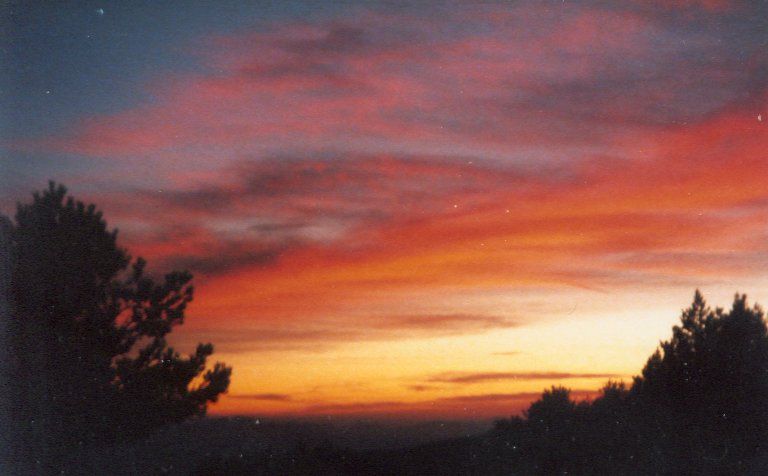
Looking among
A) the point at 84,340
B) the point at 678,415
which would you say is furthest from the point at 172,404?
the point at 678,415

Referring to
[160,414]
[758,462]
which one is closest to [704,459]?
[758,462]

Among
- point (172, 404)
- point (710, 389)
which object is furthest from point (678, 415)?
point (172, 404)

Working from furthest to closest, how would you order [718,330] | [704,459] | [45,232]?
[718,330] → [704,459] → [45,232]

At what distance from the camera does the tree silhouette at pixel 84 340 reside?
15578mm

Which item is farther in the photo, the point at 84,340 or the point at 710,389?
the point at 710,389

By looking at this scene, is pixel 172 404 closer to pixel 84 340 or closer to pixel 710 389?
pixel 84 340

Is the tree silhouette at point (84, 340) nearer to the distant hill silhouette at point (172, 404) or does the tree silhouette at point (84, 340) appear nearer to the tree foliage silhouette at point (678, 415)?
the distant hill silhouette at point (172, 404)

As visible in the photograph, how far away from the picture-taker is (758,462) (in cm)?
1784

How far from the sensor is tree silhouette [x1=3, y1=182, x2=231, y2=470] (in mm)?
15578

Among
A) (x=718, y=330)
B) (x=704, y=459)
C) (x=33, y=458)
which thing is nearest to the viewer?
(x=33, y=458)

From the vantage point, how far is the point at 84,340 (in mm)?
17469

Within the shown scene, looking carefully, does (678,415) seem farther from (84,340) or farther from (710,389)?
(84,340)

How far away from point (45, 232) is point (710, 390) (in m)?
16.5

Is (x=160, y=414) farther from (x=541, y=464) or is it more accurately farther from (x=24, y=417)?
(x=541, y=464)
